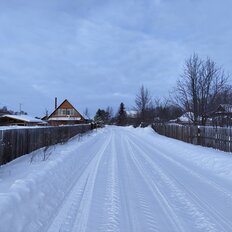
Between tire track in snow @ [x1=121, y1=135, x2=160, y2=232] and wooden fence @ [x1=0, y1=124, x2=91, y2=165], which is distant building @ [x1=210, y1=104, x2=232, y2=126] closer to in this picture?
wooden fence @ [x1=0, y1=124, x2=91, y2=165]

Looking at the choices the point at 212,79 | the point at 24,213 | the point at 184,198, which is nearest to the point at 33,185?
the point at 24,213

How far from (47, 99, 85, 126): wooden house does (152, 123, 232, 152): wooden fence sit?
171 feet

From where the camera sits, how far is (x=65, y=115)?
279 ft

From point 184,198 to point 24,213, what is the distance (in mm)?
3831

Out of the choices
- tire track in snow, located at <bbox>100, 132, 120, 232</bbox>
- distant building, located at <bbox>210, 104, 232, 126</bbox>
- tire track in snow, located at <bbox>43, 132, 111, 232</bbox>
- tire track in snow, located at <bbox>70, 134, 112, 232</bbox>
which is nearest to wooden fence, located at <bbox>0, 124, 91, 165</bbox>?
tire track in snow, located at <bbox>43, 132, 111, 232</bbox>

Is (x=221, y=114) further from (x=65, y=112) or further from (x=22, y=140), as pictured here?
(x=65, y=112)

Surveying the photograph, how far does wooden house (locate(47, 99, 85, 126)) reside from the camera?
8412 centimetres

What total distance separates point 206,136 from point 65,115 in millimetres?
65185

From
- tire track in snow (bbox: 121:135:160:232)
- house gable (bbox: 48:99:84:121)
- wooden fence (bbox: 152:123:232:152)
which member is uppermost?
house gable (bbox: 48:99:84:121)

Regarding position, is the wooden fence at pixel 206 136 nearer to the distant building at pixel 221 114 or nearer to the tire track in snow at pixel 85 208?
the distant building at pixel 221 114

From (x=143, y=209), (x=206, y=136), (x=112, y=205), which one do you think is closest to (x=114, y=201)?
(x=112, y=205)

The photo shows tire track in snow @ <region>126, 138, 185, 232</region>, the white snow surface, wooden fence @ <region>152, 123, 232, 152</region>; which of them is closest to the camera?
the white snow surface

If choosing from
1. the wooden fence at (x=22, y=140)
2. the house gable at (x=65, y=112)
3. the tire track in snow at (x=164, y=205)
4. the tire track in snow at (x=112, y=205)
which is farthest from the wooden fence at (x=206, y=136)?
the house gable at (x=65, y=112)

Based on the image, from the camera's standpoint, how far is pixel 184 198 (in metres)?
7.74
